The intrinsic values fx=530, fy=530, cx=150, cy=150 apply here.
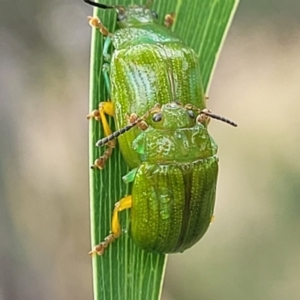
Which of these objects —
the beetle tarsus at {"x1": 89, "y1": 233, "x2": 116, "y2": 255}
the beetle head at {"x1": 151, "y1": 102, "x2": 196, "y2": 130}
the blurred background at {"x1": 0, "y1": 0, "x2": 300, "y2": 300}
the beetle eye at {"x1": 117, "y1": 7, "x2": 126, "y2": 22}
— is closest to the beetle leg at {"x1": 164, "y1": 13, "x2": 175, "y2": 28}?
the beetle eye at {"x1": 117, "y1": 7, "x2": 126, "y2": 22}

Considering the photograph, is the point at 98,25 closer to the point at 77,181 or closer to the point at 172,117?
the point at 172,117

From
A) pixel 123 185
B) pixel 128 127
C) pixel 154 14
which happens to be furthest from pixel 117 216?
pixel 154 14

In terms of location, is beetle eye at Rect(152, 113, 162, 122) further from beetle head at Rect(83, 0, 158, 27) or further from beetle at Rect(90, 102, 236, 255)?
beetle head at Rect(83, 0, 158, 27)

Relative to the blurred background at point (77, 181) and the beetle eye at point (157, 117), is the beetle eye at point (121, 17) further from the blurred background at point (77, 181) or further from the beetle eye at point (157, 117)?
the blurred background at point (77, 181)

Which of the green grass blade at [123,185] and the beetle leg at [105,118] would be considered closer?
the green grass blade at [123,185]

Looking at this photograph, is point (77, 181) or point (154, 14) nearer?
point (154, 14)

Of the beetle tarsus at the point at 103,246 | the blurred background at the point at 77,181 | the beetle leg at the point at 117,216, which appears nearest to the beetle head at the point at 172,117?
the beetle leg at the point at 117,216
